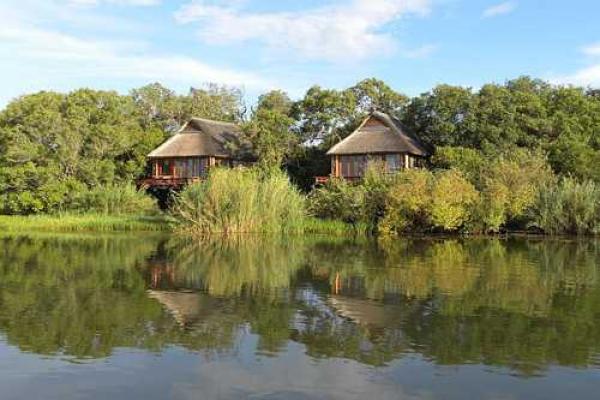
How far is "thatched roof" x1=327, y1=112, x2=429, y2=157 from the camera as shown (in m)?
41.6

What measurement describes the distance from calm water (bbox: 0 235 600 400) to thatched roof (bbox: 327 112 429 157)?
21265 millimetres

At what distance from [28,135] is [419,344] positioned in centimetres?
3896

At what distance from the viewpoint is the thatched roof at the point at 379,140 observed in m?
41.6

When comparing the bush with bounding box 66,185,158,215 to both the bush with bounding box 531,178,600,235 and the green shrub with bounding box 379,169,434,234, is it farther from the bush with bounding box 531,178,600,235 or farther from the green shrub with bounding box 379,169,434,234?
the bush with bounding box 531,178,600,235

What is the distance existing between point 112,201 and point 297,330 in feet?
100

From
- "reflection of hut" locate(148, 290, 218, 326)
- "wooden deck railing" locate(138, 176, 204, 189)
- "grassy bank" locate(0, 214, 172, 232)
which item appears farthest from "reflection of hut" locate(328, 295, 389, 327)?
"wooden deck railing" locate(138, 176, 204, 189)

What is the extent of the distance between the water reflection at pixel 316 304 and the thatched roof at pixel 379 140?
1829cm

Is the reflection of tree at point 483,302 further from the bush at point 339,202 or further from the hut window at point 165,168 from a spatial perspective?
the hut window at point 165,168

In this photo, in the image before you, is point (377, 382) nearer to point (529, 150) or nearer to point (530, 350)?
point (530, 350)

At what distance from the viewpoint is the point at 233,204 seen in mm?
32812

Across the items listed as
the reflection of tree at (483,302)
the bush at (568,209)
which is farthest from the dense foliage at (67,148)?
the reflection of tree at (483,302)

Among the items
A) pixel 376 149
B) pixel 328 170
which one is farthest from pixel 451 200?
pixel 328 170

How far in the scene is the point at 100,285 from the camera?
15727 mm

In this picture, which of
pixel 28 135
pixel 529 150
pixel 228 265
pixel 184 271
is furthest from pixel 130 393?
pixel 28 135
